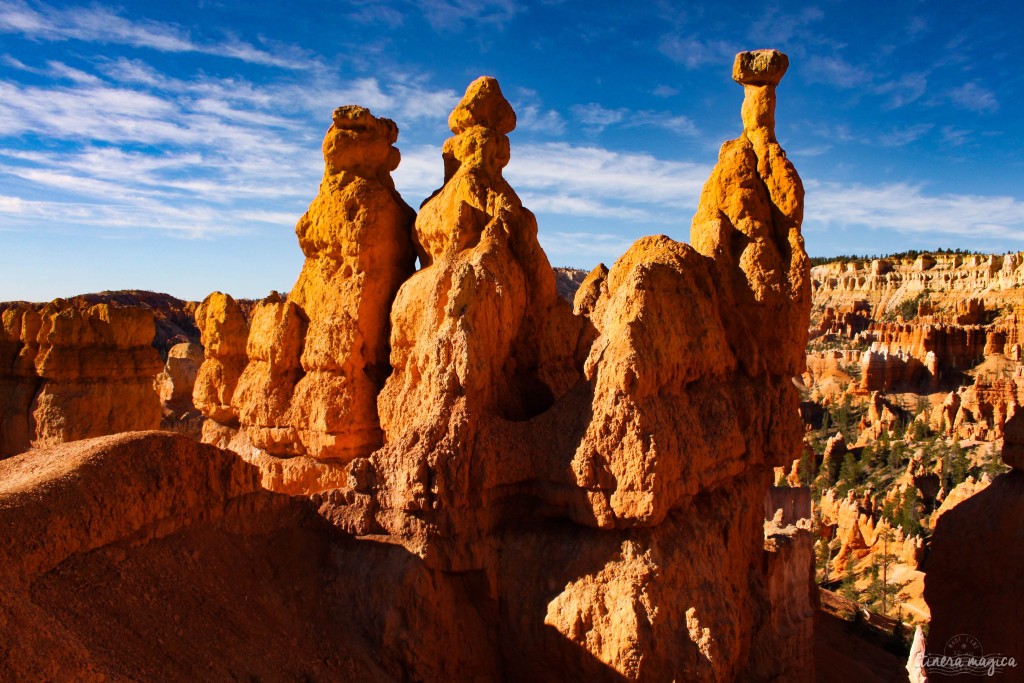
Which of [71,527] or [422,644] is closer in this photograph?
[71,527]

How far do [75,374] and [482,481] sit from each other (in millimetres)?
9678

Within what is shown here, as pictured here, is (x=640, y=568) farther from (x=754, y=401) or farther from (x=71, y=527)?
(x=71, y=527)

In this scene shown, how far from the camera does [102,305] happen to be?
14766 mm

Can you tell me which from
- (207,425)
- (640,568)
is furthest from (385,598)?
(207,425)

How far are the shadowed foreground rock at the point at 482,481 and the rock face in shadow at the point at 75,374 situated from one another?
13.8ft

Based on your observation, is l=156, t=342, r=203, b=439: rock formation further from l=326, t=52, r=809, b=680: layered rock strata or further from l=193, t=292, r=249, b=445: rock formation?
l=326, t=52, r=809, b=680: layered rock strata

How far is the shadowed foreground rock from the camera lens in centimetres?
749

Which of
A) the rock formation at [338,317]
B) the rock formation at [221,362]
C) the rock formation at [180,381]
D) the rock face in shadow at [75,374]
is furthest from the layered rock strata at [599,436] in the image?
the rock formation at [180,381]

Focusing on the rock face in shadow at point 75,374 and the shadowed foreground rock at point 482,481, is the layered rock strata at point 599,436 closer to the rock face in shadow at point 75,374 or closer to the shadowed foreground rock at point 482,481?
the shadowed foreground rock at point 482,481

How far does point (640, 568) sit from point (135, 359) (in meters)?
11.1

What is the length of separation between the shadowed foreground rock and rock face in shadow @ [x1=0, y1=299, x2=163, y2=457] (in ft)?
13.8

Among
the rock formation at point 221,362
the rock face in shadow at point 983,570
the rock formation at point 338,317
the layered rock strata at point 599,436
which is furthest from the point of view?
the rock formation at point 221,362

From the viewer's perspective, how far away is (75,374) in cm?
1433

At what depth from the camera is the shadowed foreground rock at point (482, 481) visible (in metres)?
7.49
